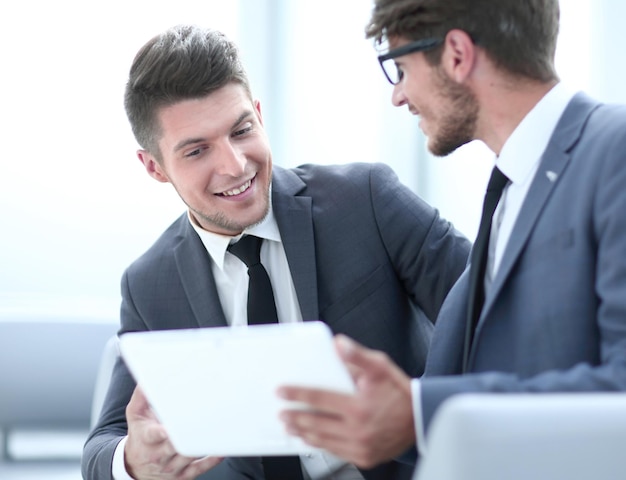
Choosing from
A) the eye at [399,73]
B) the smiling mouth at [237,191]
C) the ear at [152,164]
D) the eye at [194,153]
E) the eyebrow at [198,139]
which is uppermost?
the eye at [399,73]

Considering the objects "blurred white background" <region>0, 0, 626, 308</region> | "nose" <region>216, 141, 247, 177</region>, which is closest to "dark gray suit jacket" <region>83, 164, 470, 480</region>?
"nose" <region>216, 141, 247, 177</region>

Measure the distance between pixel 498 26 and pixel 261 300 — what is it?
0.83m

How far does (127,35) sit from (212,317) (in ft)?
5.77

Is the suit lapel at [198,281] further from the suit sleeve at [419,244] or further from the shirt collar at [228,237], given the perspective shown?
the suit sleeve at [419,244]

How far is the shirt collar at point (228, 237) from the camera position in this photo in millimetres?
2184

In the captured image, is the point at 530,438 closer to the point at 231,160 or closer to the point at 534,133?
the point at 534,133

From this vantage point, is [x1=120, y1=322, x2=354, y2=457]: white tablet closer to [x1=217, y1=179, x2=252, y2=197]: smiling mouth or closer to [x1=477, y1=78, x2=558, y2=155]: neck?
[x1=477, y1=78, x2=558, y2=155]: neck

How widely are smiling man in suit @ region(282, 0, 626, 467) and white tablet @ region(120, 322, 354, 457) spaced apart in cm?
3

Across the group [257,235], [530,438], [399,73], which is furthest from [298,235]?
[530,438]

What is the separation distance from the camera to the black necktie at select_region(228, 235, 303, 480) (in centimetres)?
208

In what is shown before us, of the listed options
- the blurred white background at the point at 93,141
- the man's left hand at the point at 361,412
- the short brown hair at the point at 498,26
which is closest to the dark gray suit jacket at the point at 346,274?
the short brown hair at the point at 498,26

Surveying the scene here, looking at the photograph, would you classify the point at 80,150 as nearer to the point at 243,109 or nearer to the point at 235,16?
the point at 235,16

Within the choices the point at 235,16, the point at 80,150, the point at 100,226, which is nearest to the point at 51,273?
the point at 100,226

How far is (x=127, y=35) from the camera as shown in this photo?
11.7 feet
